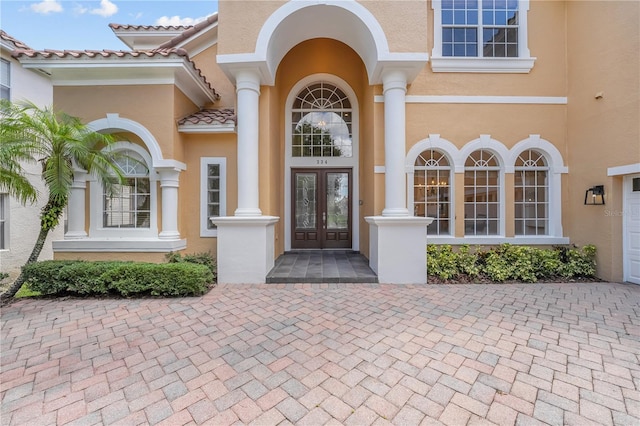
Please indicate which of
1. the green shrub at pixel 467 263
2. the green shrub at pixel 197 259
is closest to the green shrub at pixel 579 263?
the green shrub at pixel 467 263

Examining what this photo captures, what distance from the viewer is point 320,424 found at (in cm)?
210

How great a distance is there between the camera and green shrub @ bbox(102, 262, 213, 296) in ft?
16.0

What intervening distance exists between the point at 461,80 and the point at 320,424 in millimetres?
8055

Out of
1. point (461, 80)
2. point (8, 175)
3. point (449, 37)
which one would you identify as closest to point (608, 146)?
point (461, 80)

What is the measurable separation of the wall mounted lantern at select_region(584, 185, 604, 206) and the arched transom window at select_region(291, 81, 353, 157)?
6.03m

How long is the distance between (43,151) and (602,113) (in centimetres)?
1164

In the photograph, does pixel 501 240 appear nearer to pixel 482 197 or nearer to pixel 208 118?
pixel 482 197

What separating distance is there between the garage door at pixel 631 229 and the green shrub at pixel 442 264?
3687 millimetres

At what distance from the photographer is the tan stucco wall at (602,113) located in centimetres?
565

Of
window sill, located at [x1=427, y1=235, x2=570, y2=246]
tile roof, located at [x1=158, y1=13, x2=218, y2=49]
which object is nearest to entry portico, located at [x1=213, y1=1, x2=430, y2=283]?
window sill, located at [x1=427, y1=235, x2=570, y2=246]

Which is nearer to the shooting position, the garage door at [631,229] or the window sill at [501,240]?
the garage door at [631,229]

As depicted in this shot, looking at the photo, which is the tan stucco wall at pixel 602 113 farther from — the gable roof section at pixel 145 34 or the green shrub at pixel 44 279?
the green shrub at pixel 44 279

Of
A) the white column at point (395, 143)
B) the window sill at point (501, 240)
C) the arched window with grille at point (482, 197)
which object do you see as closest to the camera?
the white column at point (395, 143)

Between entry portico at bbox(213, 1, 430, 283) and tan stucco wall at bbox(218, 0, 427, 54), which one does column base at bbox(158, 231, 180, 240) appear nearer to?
entry portico at bbox(213, 1, 430, 283)
